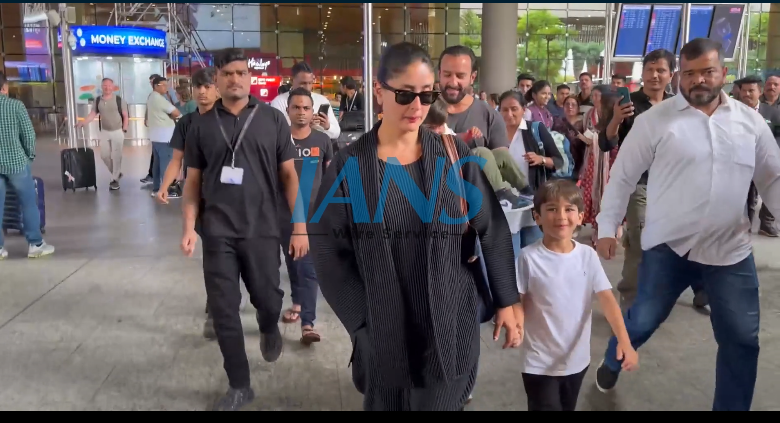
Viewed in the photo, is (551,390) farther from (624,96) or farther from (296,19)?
(296,19)

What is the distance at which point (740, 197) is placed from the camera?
122 inches

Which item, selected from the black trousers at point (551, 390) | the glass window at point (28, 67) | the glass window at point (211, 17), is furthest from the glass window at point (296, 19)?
the black trousers at point (551, 390)

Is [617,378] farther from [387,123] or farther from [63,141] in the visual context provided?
[63,141]

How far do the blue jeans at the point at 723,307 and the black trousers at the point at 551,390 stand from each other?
72cm

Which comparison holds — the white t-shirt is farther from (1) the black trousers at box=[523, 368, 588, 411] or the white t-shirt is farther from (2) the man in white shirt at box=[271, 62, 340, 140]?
(2) the man in white shirt at box=[271, 62, 340, 140]

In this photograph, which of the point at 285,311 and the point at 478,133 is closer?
the point at 478,133

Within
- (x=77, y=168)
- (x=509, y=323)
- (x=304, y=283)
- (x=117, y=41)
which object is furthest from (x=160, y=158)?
(x=117, y=41)

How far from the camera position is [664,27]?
365 inches

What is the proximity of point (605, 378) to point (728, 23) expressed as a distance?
7404 mm

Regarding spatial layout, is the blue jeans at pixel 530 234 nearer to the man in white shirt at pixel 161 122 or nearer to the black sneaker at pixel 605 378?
the black sneaker at pixel 605 378

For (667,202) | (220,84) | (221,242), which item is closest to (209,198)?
(221,242)

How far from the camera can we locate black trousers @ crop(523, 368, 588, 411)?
287 centimetres

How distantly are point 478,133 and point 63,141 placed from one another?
22590mm

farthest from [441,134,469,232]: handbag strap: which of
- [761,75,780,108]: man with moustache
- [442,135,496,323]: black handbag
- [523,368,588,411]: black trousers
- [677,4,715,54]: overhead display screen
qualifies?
[677,4,715,54]: overhead display screen
